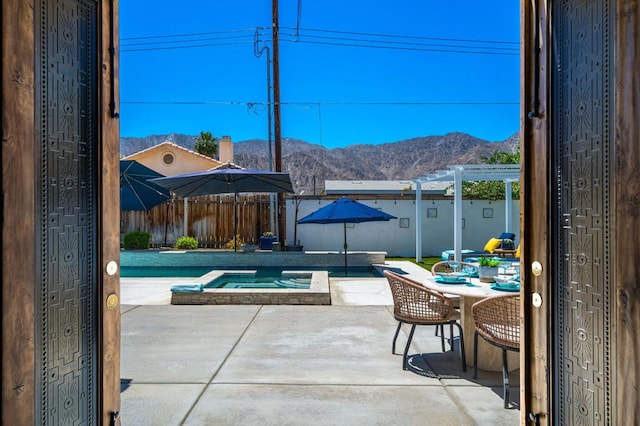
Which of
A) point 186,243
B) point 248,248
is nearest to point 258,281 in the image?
point 248,248

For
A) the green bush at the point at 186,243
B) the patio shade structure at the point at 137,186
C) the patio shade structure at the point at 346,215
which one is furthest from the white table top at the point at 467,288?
the green bush at the point at 186,243

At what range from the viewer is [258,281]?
33.9ft

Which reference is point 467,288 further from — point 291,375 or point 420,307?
point 291,375

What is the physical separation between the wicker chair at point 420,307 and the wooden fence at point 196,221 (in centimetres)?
1111

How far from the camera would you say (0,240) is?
5.28 feet

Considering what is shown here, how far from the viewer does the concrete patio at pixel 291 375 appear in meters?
3.13

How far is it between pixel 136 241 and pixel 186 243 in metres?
1.41

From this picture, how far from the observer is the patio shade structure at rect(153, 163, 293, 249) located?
10.9 meters

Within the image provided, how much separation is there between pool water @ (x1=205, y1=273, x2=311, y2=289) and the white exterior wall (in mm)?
4326

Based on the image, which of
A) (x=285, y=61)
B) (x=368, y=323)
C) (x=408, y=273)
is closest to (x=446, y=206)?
(x=408, y=273)

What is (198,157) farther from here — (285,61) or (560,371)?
(560,371)

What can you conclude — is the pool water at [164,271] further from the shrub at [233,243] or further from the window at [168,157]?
the window at [168,157]

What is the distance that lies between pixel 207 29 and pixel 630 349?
57.7 ft

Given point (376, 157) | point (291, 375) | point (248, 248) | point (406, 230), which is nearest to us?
point (291, 375)
